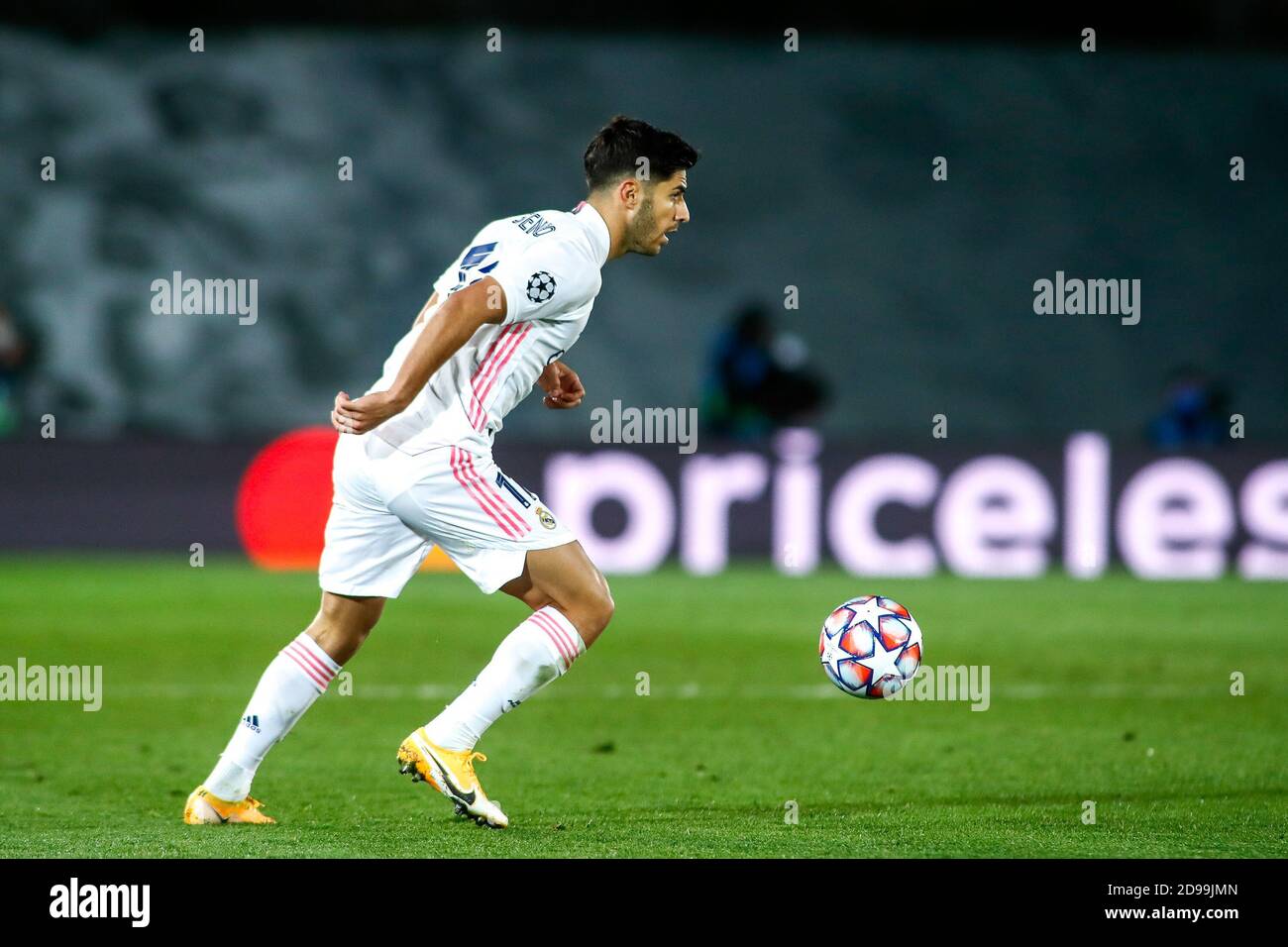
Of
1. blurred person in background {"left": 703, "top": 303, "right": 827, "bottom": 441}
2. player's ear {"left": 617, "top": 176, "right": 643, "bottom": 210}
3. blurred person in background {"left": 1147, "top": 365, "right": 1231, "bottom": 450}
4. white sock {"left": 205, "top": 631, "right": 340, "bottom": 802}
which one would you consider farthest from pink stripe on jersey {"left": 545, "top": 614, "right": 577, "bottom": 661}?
blurred person in background {"left": 1147, "top": 365, "right": 1231, "bottom": 450}

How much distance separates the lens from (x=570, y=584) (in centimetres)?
537

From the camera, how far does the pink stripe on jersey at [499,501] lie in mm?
5332

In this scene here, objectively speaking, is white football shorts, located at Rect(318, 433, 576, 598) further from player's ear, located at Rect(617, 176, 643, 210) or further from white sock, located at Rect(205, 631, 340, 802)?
player's ear, located at Rect(617, 176, 643, 210)

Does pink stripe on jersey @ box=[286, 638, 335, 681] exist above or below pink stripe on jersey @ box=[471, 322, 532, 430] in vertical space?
below

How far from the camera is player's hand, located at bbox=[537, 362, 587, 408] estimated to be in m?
5.97

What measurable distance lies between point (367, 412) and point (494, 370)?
487 mm

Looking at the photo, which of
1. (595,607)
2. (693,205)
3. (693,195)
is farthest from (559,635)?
(693,195)

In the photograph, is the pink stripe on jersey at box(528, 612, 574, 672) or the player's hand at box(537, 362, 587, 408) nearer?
the pink stripe on jersey at box(528, 612, 574, 672)

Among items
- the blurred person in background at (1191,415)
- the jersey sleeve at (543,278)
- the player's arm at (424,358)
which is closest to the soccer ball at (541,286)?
the jersey sleeve at (543,278)

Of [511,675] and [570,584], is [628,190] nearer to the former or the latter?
[570,584]

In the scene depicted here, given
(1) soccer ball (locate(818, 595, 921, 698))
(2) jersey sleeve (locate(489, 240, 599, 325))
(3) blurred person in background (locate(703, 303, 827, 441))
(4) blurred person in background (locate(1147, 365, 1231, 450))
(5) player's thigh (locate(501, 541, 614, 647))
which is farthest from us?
(4) blurred person in background (locate(1147, 365, 1231, 450))

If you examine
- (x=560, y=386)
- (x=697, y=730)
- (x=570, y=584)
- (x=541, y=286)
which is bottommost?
(x=697, y=730)

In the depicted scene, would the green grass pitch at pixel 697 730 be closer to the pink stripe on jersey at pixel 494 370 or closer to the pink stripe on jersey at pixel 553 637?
the pink stripe on jersey at pixel 553 637

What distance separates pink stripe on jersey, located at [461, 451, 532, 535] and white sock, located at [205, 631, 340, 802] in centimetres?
74
